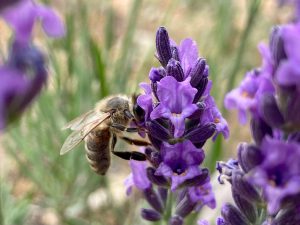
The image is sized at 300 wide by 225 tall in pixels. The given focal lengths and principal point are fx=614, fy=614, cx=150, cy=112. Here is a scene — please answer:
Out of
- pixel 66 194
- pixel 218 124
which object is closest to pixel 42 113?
pixel 66 194

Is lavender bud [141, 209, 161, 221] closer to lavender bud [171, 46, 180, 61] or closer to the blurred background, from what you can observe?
lavender bud [171, 46, 180, 61]

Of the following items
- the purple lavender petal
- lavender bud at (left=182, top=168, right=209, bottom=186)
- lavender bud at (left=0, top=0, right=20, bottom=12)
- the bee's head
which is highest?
lavender bud at (left=0, top=0, right=20, bottom=12)

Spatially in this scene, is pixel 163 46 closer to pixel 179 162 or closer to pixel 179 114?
pixel 179 114

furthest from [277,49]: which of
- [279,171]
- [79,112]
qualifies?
[79,112]

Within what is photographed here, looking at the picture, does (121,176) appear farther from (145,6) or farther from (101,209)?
(145,6)

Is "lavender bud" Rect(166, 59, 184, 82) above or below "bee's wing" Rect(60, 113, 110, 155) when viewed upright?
above

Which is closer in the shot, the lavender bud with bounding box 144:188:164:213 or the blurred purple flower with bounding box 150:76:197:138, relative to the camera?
the blurred purple flower with bounding box 150:76:197:138

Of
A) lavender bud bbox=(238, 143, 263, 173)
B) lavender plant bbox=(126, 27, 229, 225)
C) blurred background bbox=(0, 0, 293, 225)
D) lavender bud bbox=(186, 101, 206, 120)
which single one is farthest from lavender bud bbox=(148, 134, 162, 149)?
blurred background bbox=(0, 0, 293, 225)
